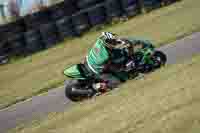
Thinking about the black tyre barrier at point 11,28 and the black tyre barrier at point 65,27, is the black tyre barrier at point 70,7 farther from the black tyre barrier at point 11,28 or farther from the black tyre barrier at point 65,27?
the black tyre barrier at point 11,28

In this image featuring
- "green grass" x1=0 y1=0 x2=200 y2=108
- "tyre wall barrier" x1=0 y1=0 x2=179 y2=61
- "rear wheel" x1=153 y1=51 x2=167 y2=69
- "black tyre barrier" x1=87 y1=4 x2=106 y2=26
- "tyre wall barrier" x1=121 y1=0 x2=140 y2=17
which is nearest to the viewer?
"rear wheel" x1=153 y1=51 x2=167 y2=69

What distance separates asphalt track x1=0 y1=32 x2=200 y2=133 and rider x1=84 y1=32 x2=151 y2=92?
1051 mm

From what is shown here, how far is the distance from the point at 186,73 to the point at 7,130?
4.26 meters

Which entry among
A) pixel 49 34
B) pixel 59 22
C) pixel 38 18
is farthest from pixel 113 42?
pixel 38 18

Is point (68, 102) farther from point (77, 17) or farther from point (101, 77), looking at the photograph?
point (77, 17)

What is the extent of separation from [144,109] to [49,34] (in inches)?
500

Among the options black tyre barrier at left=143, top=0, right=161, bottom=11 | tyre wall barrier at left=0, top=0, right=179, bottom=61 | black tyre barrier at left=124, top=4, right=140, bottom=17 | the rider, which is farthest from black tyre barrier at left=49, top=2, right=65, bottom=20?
the rider

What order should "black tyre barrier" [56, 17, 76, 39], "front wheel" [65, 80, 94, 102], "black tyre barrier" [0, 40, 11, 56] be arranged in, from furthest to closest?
"black tyre barrier" [56, 17, 76, 39] < "black tyre barrier" [0, 40, 11, 56] < "front wheel" [65, 80, 94, 102]

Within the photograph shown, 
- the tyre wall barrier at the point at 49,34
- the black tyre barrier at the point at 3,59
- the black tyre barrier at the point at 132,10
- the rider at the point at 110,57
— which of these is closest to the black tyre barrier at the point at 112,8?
the black tyre barrier at the point at 132,10

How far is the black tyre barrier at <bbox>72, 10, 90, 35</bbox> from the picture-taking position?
68.6ft

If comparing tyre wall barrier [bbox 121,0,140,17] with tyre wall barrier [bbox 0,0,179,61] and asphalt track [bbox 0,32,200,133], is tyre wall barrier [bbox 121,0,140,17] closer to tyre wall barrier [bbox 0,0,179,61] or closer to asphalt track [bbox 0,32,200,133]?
tyre wall barrier [bbox 0,0,179,61]

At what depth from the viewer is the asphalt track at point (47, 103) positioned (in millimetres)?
11977

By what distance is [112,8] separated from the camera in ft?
70.7

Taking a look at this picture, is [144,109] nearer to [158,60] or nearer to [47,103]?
[158,60]
